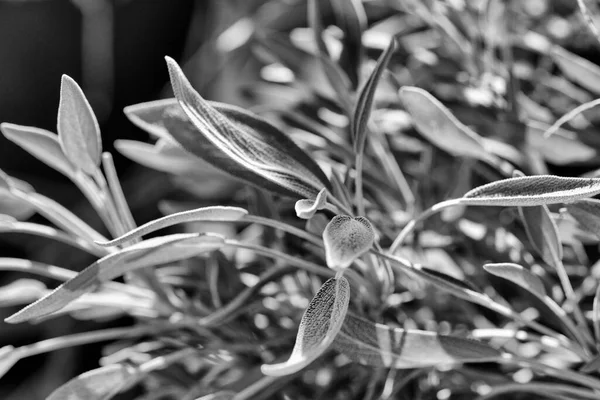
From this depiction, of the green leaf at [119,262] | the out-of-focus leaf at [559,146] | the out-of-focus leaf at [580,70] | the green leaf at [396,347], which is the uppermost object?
the out-of-focus leaf at [580,70]

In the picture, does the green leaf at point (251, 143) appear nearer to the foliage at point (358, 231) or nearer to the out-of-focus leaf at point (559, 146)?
the foliage at point (358, 231)

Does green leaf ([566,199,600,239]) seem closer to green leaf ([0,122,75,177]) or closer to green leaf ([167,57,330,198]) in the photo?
green leaf ([167,57,330,198])

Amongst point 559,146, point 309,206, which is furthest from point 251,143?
point 559,146

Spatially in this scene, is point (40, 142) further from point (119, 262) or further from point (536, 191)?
point (536, 191)

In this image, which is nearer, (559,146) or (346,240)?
(346,240)

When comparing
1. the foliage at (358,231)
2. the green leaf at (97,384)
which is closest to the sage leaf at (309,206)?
the foliage at (358,231)

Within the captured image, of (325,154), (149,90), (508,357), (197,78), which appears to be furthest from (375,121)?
(149,90)
